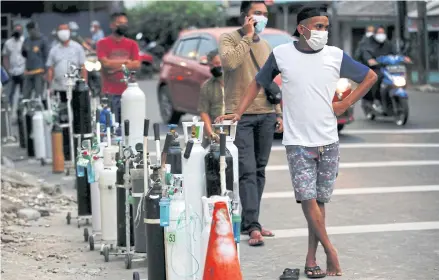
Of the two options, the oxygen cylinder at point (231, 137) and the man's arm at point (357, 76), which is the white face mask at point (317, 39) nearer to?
the man's arm at point (357, 76)

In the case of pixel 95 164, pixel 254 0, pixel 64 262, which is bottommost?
pixel 64 262

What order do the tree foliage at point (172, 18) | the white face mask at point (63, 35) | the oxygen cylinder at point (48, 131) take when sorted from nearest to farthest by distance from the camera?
1. the oxygen cylinder at point (48, 131)
2. the white face mask at point (63, 35)
3. the tree foliage at point (172, 18)

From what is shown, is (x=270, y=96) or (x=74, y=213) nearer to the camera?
(x=270, y=96)

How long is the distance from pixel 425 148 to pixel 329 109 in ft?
27.3

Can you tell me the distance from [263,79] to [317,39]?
0.61 meters

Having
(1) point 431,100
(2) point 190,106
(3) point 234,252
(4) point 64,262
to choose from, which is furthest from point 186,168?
(1) point 431,100

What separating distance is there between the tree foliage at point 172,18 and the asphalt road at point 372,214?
34903 millimetres

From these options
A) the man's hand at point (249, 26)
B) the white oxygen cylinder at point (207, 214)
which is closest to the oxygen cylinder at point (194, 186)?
the white oxygen cylinder at point (207, 214)

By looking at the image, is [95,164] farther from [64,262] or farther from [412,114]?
[412,114]

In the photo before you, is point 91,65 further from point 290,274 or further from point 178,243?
point 178,243

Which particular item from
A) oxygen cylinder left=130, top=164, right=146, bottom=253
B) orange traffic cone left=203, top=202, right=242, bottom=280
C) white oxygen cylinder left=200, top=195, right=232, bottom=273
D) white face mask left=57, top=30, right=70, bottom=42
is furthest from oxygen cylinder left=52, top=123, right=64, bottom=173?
orange traffic cone left=203, top=202, right=242, bottom=280

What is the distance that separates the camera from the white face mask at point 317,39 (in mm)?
7723

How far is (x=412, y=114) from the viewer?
2136 centimetres

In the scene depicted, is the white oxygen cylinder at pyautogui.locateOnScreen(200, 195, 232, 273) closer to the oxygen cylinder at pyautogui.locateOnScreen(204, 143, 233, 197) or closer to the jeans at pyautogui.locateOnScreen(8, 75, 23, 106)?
the oxygen cylinder at pyautogui.locateOnScreen(204, 143, 233, 197)
